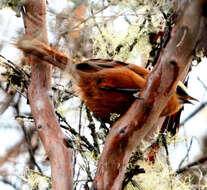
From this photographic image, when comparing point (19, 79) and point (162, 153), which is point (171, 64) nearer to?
point (162, 153)

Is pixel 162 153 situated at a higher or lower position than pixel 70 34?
lower

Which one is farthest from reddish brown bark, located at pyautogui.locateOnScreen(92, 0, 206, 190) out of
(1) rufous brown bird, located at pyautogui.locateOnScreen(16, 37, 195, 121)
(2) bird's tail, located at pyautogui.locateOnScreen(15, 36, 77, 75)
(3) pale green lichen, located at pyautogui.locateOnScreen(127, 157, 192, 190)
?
(2) bird's tail, located at pyautogui.locateOnScreen(15, 36, 77, 75)

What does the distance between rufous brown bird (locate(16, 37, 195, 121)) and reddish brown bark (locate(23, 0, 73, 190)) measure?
0.13m

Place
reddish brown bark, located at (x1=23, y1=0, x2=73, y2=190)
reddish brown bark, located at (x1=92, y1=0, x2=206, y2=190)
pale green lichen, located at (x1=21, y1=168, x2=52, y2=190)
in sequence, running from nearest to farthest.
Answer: reddish brown bark, located at (x1=92, y1=0, x2=206, y2=190) < reddish brown bark, located at (x1=23, y1=0, x2=73, y2=190) < pale green lichen, located at (x1=21, y1=168, x2=52, y2=190)

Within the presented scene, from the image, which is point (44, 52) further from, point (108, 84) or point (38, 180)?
point (38, 180)

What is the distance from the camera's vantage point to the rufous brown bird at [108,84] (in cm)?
261

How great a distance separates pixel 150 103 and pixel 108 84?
708mm

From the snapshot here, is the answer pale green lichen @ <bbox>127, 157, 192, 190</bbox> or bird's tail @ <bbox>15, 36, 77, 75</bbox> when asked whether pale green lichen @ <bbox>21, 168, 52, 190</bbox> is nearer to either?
pale green lichen @ <bbox>127, 157, 192, 190</bbox>

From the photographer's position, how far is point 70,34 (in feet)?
6.57

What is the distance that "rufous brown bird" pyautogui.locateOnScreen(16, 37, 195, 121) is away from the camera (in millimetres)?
2605

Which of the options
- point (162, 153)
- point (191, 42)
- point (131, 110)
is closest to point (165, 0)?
point (191, 42)

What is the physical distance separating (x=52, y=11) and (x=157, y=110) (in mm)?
746

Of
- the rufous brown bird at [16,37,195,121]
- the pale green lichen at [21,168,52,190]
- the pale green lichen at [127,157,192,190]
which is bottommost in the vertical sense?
the pale green lichen at [127,157,192,190]

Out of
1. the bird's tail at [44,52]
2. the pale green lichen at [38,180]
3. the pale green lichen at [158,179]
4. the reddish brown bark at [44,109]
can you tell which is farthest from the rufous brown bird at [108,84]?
the pale green lichen at [38,180]
